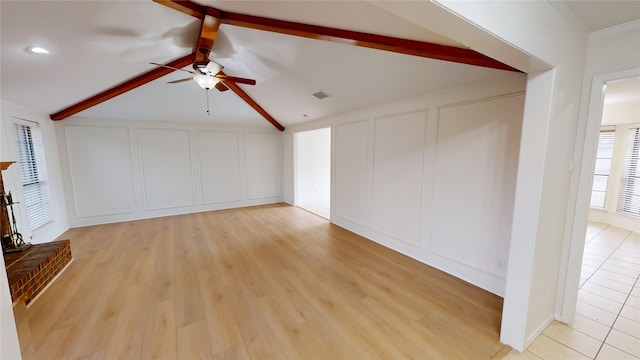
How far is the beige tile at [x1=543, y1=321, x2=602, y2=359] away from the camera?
6.33 feet

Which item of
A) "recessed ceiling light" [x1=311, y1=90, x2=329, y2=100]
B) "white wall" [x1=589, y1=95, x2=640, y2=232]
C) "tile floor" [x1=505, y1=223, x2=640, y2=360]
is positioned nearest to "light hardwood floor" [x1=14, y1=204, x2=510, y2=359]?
"tile floor" [x1=505, y1=223, x2=640, y2=360]

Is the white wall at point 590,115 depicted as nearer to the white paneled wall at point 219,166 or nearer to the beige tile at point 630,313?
the beige tile at point 630,313

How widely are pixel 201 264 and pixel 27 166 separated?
3.18 m

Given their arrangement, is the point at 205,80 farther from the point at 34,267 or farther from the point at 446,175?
the point at 446,175

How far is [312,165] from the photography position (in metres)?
7.30

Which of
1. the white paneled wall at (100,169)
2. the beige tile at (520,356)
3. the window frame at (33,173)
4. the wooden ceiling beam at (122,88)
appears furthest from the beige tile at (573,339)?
the white paneled wall at (100,169)

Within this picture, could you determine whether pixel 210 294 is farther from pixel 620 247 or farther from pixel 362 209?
pixel 620 247

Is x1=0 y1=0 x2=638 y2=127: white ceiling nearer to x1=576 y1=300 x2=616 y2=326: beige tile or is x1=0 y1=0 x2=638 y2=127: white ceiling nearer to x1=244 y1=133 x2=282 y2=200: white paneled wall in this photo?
x1=244 y1=133 x2=282 y2=200: white paneled wall

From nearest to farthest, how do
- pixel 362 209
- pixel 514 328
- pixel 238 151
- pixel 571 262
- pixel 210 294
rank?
pixel 514 328 → pixel 571 262 → pixel 210 294 → pixel 362 209 → pixel 238 151

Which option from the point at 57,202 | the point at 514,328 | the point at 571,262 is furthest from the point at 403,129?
the point at 57,202

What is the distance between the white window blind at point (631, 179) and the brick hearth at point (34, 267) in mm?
9025

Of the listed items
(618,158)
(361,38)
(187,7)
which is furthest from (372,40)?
(618,158)

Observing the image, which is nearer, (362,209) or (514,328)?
(514,328)

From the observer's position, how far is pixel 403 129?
353 cm
